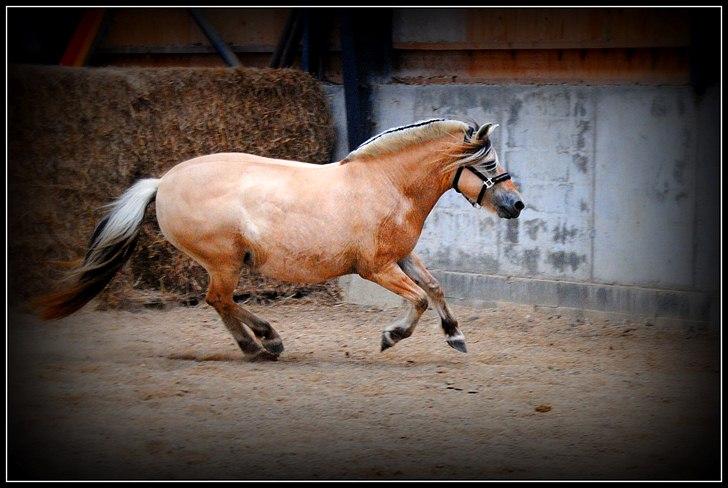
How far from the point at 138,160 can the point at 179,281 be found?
1.07 metres

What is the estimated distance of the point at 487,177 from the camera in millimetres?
6383

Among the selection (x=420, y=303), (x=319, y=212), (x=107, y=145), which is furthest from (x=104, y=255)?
(x=420, y=303)

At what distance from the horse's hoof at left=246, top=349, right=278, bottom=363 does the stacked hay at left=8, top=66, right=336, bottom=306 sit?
6.80ft

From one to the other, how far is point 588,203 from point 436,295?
76.0 inches

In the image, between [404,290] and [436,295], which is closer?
[404,290]

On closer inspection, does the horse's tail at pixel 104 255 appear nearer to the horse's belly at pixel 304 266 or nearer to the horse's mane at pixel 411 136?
the horse's belly at pixel 304 266

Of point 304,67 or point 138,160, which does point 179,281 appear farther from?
point 304,67

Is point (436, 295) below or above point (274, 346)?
above

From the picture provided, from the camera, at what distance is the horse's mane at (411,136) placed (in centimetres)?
643

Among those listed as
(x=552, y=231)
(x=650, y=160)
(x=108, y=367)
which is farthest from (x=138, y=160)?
(x=650, y=160)

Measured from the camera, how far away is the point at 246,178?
21.3 feet

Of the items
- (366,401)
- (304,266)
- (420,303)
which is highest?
(304,266)

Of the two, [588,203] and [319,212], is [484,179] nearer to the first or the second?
[319,212]

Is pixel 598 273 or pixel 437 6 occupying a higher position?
pixel 437 6
